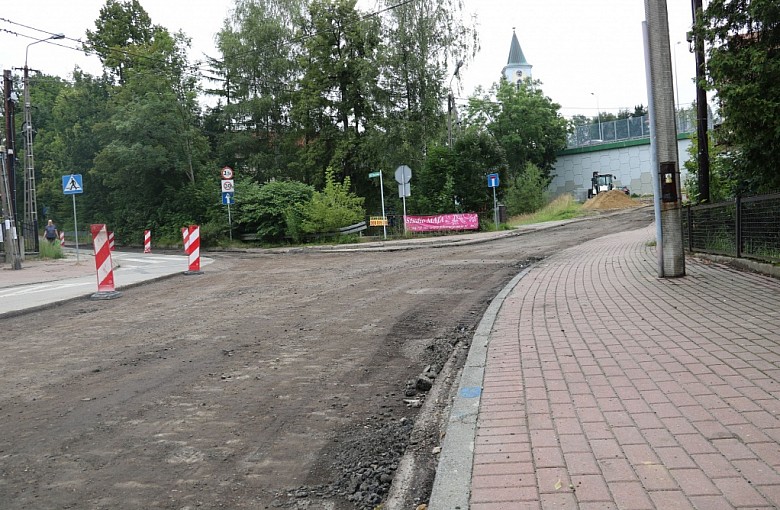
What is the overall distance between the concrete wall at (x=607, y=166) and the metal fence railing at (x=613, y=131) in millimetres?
793

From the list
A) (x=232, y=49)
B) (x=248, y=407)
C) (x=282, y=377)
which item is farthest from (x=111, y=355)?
(x=232, y=49)

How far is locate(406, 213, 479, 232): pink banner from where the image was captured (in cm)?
3152

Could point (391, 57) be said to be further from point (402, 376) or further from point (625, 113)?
point (625, 113)

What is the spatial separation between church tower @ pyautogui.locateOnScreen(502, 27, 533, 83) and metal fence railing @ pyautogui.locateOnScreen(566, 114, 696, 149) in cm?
6080

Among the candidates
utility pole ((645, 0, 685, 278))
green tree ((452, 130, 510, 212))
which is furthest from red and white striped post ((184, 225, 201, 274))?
green tree ((452, 130, 510, 212))

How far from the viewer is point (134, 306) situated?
11.2 m

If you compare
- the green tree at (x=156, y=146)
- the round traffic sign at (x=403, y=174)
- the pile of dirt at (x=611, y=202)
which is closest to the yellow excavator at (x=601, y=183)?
the pile of dirt at (x=611, y=202)

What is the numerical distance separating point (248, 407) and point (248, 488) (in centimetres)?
147

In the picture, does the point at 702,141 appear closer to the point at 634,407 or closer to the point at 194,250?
the point at 634,407

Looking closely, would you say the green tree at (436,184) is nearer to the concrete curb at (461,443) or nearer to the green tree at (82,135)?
the green tree at (82,135)

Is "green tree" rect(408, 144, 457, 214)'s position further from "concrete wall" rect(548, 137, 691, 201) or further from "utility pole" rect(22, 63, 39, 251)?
"concrete wall" rect(548, 137, 691, 201)

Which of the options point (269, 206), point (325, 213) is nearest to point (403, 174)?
point (325, 213)

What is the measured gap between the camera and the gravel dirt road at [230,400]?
139 inches

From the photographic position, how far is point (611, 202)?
46.4 m
